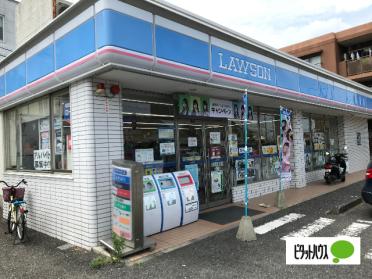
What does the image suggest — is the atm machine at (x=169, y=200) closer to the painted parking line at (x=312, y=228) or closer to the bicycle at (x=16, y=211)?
the painted parking line at (x=312, y=228)

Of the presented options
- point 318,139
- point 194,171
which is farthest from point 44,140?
point 318,139

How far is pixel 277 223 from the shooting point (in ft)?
23.6

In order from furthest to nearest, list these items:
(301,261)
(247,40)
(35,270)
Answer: (247,40)
(35,270)
(301,261)

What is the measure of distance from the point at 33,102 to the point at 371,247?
771 centimetres

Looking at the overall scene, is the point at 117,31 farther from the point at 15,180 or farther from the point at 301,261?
the point at 15,180

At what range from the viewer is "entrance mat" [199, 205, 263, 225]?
754 centimetres

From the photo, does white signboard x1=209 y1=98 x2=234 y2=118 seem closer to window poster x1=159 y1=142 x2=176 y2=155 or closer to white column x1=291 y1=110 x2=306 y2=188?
window poster x1=159 y1=142 x2=176 y2=155

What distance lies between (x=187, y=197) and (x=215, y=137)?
8.25 ft

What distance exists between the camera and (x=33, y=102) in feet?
25.8

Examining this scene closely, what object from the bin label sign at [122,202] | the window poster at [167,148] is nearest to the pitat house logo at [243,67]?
the window poster at [167,148]

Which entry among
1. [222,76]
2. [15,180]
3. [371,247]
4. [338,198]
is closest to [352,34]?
[338,198]

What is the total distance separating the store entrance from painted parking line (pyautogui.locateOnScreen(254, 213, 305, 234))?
1.97 metres

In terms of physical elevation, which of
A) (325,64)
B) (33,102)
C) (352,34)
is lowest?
(33,102)

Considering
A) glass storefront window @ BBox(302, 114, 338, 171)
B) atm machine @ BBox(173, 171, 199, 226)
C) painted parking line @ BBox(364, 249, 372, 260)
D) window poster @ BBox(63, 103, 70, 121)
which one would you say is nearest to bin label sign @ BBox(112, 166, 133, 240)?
window poster @ BBox(63, 103, 70, 121)
